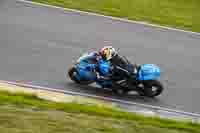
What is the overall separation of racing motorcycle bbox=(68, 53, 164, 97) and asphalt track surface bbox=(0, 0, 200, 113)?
23cm

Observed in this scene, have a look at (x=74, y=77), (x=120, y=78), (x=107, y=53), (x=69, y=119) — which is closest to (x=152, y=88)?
(x=120, y=78)

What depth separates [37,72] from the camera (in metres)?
15.5

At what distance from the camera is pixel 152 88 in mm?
15086

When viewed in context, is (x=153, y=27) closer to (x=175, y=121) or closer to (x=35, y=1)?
(x=35, y=1)

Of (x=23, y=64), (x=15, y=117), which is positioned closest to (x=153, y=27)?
(x=23, y=64)

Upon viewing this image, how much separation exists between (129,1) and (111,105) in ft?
28.6

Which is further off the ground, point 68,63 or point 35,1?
point 35,1

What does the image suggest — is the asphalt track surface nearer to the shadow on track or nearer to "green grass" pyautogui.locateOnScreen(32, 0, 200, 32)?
the shadow on track

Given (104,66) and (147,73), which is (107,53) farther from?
(147,73)

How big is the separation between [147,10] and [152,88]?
7023 mm

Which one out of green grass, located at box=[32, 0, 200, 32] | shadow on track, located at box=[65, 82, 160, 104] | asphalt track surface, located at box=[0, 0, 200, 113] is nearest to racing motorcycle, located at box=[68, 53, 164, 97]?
shadow on track, located at box=[65, 82, 160, 104]

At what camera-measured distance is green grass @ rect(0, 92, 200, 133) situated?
10.2m

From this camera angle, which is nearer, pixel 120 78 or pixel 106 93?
pixel 120 78

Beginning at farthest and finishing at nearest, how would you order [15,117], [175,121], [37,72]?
[37,72], [175,121], [15,117]
